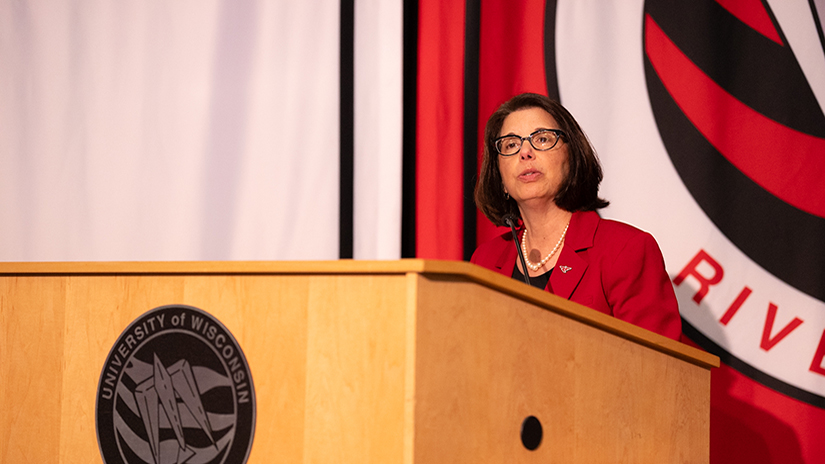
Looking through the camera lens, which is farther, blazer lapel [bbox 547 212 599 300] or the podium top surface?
blazer lapel [bbox 547 212 599 300]

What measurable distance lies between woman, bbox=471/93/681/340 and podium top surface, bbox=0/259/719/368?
326 mm

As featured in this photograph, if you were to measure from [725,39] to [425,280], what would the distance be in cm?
185

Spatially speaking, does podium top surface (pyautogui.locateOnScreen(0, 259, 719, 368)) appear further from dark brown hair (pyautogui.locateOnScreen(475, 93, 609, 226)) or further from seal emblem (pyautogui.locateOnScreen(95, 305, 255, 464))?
dark brown hair (pyautogui.locateOnScreen(475, 93, 609, 226))

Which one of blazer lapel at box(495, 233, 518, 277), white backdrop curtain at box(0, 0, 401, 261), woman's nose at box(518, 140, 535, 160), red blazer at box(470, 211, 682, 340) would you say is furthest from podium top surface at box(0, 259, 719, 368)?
white backdrop curtain at box(0, 0, 401, 261)

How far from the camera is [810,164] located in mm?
2078

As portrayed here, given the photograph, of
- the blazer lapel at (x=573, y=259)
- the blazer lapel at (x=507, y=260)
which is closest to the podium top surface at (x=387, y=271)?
the blazer lapel at (x=573, y=259)

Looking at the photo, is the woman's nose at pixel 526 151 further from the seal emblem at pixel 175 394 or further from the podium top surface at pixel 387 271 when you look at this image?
the seal emblem at pixel 175 394

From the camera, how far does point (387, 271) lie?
80 centimetres

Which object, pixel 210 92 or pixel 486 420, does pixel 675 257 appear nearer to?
pixel 486 420

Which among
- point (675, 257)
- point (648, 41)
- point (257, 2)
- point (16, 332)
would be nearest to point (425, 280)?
point (16, 332)

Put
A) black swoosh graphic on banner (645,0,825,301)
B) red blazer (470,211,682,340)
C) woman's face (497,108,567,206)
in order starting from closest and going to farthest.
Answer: red blazer (470,211,682,340) → woman's face (497,108,567,206) → black swoosh graphic on banner (645,0,825,301)

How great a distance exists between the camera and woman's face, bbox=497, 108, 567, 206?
1.72 metres

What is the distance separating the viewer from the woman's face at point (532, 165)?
5.63 ft

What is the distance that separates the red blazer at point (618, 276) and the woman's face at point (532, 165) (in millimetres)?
136
